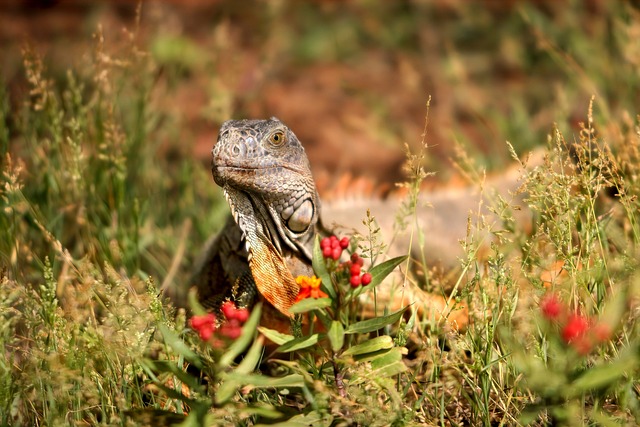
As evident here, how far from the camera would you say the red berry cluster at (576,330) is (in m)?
2.26

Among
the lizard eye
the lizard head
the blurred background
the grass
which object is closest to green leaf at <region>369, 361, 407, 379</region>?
the grass

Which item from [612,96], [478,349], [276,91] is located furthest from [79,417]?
[276,91]

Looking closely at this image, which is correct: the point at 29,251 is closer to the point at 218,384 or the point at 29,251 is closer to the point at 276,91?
the point at 218,384

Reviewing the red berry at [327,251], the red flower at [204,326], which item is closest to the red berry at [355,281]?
the red berry at [327,251]

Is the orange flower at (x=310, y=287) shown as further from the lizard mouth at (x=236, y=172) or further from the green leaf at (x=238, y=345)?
the lizard mouth at (x=236, y=172)

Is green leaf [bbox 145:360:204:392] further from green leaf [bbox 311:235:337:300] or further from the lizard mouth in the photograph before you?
the lizard mouth

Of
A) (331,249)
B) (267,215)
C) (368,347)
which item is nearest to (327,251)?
(331,249)

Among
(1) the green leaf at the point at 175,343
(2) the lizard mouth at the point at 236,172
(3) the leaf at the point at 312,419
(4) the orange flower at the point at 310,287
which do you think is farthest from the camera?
(2) the lizard mouth at the point at 236,172

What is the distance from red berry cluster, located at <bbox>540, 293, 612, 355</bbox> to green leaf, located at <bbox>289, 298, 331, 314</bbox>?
2.16 feet

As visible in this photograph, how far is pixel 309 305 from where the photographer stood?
2.54 m

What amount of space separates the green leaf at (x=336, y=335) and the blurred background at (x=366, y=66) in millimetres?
2835

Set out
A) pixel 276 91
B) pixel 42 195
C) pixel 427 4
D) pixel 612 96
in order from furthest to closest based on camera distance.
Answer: pixel 427 4
pixel 276 91
pixel 612 96
pixel 42 195

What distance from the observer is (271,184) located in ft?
11.2

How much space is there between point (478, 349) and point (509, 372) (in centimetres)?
15
